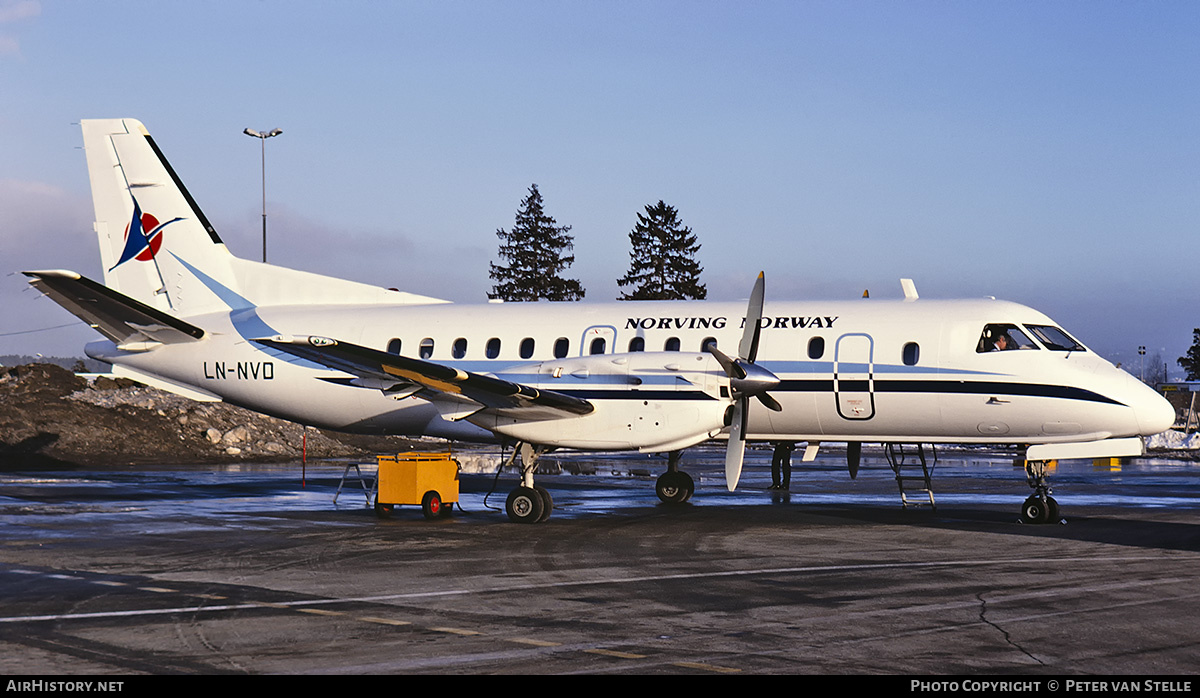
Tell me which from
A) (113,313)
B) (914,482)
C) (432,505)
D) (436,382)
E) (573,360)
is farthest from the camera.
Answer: (914,482)

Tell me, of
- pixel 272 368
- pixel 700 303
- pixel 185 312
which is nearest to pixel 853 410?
pixel 700 303

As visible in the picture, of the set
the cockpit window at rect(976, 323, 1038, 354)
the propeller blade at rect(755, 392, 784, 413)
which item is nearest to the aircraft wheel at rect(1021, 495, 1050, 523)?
the cockpit window at rect(976, 323, 1038, 354)

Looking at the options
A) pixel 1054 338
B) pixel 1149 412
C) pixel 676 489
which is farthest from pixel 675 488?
pixel 1149 412

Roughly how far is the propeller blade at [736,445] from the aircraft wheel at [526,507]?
2913 mm

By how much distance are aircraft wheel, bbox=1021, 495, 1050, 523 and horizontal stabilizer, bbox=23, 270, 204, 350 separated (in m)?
14.5

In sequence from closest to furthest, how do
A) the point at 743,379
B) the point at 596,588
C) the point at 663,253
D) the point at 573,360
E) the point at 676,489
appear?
the point at 596,588, the point at 743,379, the point at 573,360, the point at 676,489, the point at 663,253

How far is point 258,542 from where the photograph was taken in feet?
48.0

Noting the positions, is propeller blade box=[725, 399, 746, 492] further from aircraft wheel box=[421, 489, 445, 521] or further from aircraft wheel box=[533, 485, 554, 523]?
aircraft wheel box=[421, 489, 445, 521]

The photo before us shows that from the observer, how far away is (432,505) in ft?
60.0

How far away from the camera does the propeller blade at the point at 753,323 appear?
16.8 m

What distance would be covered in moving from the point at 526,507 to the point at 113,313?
8.30 meters

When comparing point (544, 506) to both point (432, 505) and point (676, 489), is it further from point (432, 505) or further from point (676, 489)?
point (676, 489)
